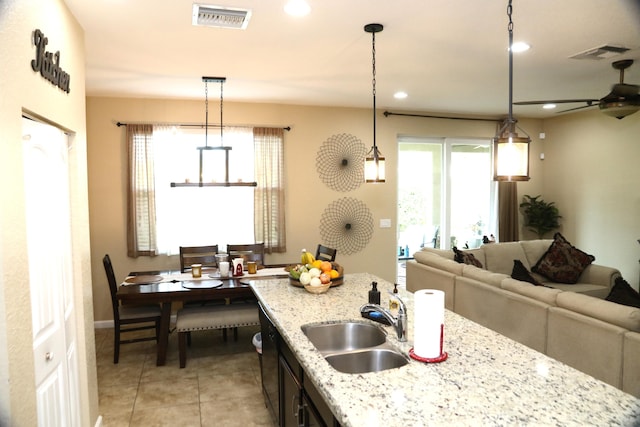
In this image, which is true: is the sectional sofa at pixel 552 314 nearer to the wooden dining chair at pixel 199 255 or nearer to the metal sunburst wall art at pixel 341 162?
the metal sunburst wall art at pixel 341 162

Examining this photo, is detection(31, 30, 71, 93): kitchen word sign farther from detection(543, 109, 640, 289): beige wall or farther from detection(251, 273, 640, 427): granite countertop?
detection(543, 109, 640, 289): beige wall

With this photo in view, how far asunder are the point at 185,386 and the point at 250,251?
1.88 metres

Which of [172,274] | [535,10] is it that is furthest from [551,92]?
[172,274]

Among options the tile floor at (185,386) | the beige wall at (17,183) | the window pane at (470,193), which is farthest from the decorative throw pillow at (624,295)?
the window pane at (470,193)

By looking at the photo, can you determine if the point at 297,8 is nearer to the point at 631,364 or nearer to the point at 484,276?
the point at 484,276

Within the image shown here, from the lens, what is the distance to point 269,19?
278 centimetres

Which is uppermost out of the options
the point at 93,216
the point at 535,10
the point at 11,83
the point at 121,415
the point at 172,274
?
the point at 535,10

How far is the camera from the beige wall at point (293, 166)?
500 cm

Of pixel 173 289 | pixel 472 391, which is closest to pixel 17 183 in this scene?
pixel 472 391

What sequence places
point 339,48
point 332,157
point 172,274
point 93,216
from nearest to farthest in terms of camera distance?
point 339,48, point 172,274, point 93,216, point 332,157

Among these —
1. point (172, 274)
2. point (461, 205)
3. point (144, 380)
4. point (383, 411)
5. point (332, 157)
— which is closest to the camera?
point (383, 411)

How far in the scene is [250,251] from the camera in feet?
16.7

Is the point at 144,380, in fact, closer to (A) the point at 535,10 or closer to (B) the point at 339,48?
(B) the point at 339,48

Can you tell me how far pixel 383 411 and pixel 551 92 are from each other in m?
4.86
